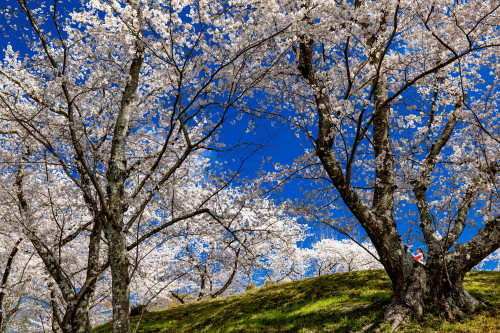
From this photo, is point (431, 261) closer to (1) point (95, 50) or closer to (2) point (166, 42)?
(2) point (166, 42)

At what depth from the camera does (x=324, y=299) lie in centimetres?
717

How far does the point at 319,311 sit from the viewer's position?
6.59m

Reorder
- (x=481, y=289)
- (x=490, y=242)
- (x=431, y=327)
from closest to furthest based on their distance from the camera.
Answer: (x=431, y=327) < (x=490, y=242) < (x=481, y=289)

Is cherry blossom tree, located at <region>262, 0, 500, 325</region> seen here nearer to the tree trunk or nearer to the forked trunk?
the forked trunk

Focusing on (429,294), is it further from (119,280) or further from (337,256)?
(337,256)

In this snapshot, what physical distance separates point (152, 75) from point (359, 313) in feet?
26.1

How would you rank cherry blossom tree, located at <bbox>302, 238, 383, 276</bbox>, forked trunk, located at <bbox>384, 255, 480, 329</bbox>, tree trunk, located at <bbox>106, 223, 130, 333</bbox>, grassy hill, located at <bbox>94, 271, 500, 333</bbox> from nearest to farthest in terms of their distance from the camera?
tree trunk, located at <bbox>106, 223, 130, 333</bbox>
grassy hill, located at <bbox>94, 271, 500, 333</bbox>
forked trunk, located at <bbox>384, 255, 480, 329</bbox>
cherry blossom tree, located at <bbox>302, 238, 383, 276</bbox>

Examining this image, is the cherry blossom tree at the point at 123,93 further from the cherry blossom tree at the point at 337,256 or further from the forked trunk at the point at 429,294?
the cherry blossom tree at the point at 337,256

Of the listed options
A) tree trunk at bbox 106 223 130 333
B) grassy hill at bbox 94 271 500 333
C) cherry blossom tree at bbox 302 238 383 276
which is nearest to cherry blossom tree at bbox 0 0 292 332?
tree trunk at bbox 106 223 130 333

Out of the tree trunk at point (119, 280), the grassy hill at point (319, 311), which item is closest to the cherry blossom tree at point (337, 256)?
the grassy hill at point (319, 311)

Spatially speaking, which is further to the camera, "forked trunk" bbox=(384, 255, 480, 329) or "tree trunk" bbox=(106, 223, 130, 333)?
"forked trunk" bbox=(384, 255, 480, 329)

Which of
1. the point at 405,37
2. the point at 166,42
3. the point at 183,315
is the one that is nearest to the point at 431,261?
the point at 405,37

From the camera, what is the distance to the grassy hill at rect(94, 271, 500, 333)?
17.3 ft

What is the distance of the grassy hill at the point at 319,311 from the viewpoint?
5.26 meters
